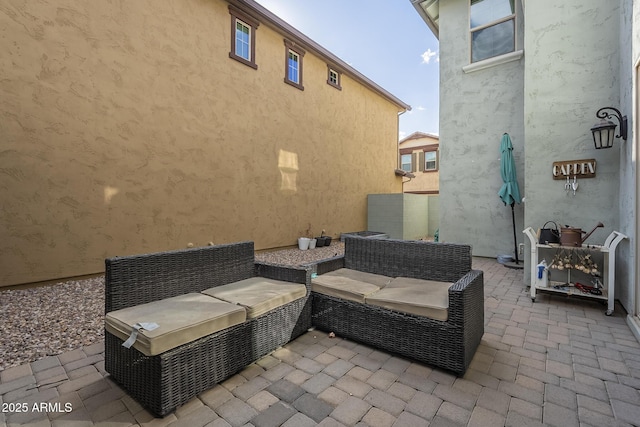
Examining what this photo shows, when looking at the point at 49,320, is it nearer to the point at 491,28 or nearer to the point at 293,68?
the point at 293,68

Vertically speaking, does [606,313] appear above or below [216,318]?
below

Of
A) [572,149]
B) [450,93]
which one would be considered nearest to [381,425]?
[572,149]

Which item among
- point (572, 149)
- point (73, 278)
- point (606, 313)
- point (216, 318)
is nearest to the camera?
point (216, 318)

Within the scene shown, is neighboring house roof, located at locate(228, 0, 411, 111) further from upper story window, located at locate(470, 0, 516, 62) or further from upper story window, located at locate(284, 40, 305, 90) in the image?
upper story window, located at locate(470, 0, 516, 62)

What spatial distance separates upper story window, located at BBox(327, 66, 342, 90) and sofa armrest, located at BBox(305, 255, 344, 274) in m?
7.24

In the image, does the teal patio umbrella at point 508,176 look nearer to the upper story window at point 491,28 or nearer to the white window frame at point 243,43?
the upper story window at point 491,28

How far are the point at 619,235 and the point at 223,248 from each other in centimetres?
404

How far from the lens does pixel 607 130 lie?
3191 millimetres

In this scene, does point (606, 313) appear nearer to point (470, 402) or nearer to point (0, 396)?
point (470, 402)

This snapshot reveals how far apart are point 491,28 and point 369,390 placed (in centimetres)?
724

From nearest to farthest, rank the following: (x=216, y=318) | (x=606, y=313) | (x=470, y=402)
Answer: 1. (x=470, y=402)
2. (x=216, y=318)
3. (x=606, y=313)

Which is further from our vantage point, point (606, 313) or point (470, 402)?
point (606, 313)

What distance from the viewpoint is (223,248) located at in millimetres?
2602

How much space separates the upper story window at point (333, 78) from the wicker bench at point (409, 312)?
720cm
